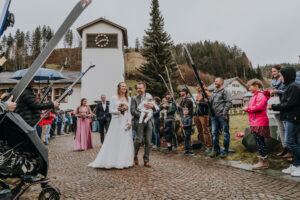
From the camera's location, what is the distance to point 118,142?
5.45 m

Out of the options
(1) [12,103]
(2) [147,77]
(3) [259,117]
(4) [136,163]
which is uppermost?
(2) [147,77]

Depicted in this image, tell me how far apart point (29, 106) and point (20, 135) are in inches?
48.8

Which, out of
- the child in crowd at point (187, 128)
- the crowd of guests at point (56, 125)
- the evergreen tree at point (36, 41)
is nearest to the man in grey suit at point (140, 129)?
the child in crowd at point (187, 128)

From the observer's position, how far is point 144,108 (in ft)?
18.0

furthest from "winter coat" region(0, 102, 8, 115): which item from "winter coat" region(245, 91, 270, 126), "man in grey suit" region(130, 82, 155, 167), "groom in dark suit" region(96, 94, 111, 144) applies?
"groom in dark suit" region(96, 94, 111, 144)

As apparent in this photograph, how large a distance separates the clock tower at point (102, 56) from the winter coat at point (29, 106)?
993 inches

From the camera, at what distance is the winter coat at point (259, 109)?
4.89 meters

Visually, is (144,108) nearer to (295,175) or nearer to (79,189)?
(79,189)

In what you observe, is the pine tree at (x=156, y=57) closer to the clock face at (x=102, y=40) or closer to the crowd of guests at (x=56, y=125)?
the clock face at (x=102, y=40)

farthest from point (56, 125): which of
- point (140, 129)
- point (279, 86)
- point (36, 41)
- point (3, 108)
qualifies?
point (36, 41)

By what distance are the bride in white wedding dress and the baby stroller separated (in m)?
2.60

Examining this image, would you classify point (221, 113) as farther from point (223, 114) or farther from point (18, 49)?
point (18, 49)

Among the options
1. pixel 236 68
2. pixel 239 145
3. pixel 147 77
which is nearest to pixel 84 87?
pixel 147 77

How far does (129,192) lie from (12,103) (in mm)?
2180
